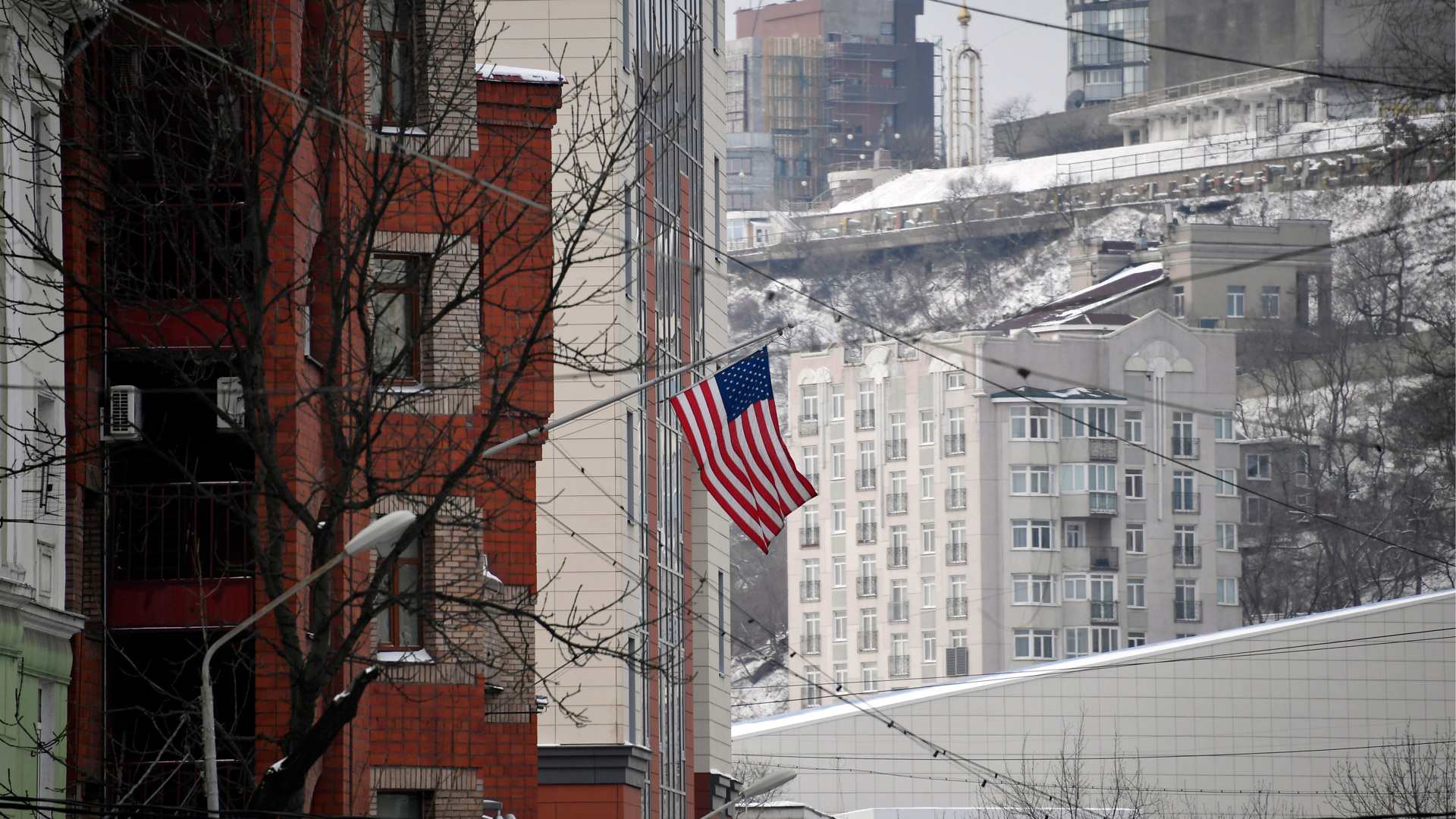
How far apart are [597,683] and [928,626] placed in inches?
4850

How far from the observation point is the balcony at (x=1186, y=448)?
170750 millimetres

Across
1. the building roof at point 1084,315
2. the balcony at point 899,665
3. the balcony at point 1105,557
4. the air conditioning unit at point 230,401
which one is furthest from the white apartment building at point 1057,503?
the air conditioning unit at point 230,401

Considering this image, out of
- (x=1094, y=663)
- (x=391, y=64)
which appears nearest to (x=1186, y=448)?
(x=1094, y=663)

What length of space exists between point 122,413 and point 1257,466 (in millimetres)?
161164

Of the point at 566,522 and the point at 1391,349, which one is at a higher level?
the point at 1391,349

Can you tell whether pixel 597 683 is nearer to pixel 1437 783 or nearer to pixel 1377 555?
pixel 1437 783

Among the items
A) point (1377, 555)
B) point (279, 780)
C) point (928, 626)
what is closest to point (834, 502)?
point (928, 626)

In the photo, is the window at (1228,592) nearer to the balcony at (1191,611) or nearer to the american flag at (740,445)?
the balcony at (1191,611)

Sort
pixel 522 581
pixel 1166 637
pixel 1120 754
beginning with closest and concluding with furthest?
pixel 522 581
pixel 1120 754
pixel 1166 637

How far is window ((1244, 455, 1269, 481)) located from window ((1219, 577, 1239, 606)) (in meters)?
11.7

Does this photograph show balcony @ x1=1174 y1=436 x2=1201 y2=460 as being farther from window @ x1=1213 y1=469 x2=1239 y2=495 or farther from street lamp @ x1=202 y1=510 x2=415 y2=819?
street lamp @ x1=202 y1=510 x2=415 y2=819

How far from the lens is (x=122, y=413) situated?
93.6ft

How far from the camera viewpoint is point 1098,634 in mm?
167000

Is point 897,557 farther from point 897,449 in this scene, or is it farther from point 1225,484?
point 1225,484
